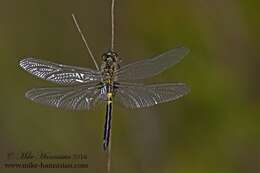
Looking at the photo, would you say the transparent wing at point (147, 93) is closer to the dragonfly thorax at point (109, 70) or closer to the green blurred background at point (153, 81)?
the dragonfly thorax at point (109, 70)

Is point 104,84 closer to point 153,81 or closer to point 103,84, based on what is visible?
point 103,84

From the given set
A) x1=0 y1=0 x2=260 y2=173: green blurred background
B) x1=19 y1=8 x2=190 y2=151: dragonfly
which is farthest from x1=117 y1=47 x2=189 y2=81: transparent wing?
x1=0 y1=0 x2=260 y2=173: green blurred background

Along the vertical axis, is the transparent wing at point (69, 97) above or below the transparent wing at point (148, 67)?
below

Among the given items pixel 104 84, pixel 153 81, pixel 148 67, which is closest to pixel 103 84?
pixel 104 84

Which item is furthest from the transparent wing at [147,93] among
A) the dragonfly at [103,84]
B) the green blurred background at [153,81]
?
the green blurred background at [153,81]

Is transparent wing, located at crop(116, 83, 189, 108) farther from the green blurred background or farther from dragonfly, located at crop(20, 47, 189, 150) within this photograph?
the green blurred background

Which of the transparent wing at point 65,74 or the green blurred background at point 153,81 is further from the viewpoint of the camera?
the green blurred background at point 153,81
